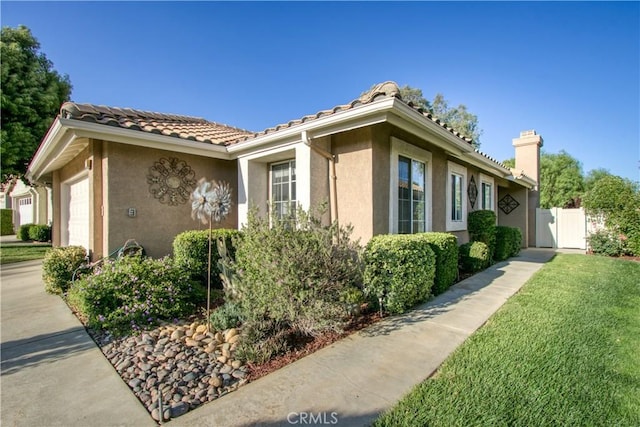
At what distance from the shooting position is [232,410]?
2.83m

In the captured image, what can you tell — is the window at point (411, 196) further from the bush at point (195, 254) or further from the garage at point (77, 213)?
the garage at point (77, 213)

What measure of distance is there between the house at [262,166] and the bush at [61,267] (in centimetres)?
53

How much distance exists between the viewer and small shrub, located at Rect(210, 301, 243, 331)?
15.6 feet

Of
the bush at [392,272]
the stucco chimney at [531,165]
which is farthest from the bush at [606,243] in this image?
the bush at [392,272]

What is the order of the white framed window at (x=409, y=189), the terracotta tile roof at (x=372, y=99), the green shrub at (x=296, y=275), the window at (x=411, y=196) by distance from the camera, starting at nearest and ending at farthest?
the green shrub at (x=296, y=275), the terracotta tile roof at (x=372, y=99), the white framed window at (x=409, y=189), the window at (x=411, y=196)

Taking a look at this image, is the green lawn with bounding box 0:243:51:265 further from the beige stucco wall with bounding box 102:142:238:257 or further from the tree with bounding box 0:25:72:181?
the beige stucco wall with bounding box 102:142:238:257

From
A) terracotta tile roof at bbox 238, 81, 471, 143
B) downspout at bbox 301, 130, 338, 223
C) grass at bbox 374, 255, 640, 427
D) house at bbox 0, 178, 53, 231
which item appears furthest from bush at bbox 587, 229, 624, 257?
house at bbox 0, 178, 53, 231

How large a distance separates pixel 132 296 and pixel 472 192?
1165 centimetres

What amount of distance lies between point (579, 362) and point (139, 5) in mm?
11676

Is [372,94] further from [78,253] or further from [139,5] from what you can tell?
[78,253]

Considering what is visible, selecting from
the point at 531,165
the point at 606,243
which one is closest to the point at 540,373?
the point at 606,243

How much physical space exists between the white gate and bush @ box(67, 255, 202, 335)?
777 inches

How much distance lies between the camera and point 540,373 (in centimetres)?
338

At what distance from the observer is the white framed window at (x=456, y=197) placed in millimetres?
9734
